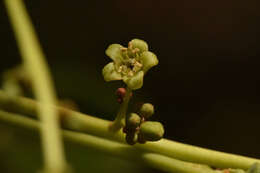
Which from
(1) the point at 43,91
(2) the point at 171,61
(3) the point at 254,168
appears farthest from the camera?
(2) the point at 171,61

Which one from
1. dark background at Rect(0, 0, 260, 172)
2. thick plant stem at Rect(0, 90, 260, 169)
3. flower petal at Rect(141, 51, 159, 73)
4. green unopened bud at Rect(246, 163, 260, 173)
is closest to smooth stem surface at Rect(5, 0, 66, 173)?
thick plant stem at Rect(0, 90, 260, 169)

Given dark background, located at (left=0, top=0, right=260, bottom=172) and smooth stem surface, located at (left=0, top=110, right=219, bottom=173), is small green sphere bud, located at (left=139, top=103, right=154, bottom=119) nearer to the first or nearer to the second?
smooth stem surface, located at (left=0, top=110, right=219, bottom=173)

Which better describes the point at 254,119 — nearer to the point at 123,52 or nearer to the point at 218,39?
the point at 218,39

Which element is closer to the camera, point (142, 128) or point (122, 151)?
point (142, 128)

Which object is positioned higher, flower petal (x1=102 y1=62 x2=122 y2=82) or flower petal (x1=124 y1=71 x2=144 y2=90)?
flower petal (x1=102 y1=62 x2=122 y2=82)

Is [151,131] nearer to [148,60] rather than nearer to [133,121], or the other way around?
[133,121]

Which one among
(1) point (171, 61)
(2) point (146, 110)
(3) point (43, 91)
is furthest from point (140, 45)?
(1) point (171, 61)

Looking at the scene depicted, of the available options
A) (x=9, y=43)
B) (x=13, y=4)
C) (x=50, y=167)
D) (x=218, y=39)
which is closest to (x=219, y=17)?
(x=218, y=39)
